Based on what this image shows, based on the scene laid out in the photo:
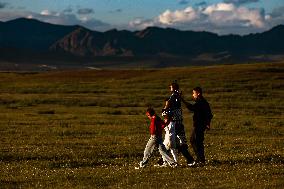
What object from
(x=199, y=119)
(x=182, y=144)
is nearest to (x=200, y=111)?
(x=199, y=119)

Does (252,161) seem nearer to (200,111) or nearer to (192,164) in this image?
(192,164)

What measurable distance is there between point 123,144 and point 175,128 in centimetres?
976

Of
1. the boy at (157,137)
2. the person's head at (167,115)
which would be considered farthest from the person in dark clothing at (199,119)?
the boy at (157,137)

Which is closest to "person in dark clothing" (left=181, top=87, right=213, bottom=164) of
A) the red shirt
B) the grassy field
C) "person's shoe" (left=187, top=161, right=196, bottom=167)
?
"person's shoe" (left=187, top=161, right=196, bottom=167)

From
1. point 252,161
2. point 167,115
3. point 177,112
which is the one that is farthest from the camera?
point 252,161

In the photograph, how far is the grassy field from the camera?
789 inches

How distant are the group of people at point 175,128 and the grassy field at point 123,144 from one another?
50 centimetres

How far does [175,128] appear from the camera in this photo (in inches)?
890

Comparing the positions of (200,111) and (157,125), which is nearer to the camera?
(157,125)

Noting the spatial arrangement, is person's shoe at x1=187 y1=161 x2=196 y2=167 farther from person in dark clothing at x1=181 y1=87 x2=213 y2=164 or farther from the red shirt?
the red shirt

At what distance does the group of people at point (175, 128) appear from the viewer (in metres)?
22.0

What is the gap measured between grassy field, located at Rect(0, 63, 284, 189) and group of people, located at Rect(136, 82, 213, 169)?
50cm

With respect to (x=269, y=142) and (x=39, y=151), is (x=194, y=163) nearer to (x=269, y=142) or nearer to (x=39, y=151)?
(x=39, y=151)

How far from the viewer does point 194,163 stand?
74.4ft
